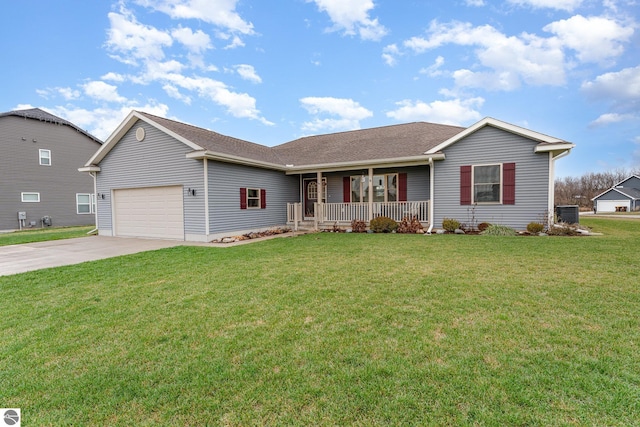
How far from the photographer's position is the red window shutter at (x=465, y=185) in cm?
1116

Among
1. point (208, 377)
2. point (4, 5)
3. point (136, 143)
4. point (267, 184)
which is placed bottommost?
point (208, 377)

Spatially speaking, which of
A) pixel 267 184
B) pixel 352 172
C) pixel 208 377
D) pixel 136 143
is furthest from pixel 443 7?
pixel 208 377

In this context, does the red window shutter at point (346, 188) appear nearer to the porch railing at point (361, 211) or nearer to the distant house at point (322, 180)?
the distant house at point (322, 180)

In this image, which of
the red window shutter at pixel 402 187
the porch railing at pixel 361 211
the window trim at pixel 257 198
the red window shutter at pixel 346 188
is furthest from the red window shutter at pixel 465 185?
the window trim at pixel 257 198

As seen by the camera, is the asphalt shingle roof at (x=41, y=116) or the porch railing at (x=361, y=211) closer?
the porch railing at (x=361, y=211)

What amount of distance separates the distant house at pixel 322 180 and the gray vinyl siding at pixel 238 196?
4 centimetres

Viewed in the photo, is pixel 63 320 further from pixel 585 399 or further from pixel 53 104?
pixel 53 104

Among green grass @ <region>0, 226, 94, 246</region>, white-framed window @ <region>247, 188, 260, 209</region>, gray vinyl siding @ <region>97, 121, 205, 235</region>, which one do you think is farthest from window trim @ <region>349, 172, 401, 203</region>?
green grass @ <region>0, 226, 94, 246</region>

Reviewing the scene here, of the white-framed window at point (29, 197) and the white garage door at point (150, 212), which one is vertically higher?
the white-framed window at point (29, 197)

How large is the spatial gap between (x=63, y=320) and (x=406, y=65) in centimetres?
1588

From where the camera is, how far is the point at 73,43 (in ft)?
42.9

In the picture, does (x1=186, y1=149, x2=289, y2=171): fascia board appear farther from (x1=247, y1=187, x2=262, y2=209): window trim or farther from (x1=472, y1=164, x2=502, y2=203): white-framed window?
A: (x1=472, y1=164, x2=502, y2=203): white-framed window

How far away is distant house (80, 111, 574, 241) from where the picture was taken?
34.6 feet

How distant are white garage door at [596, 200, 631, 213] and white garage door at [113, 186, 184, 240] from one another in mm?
57318
